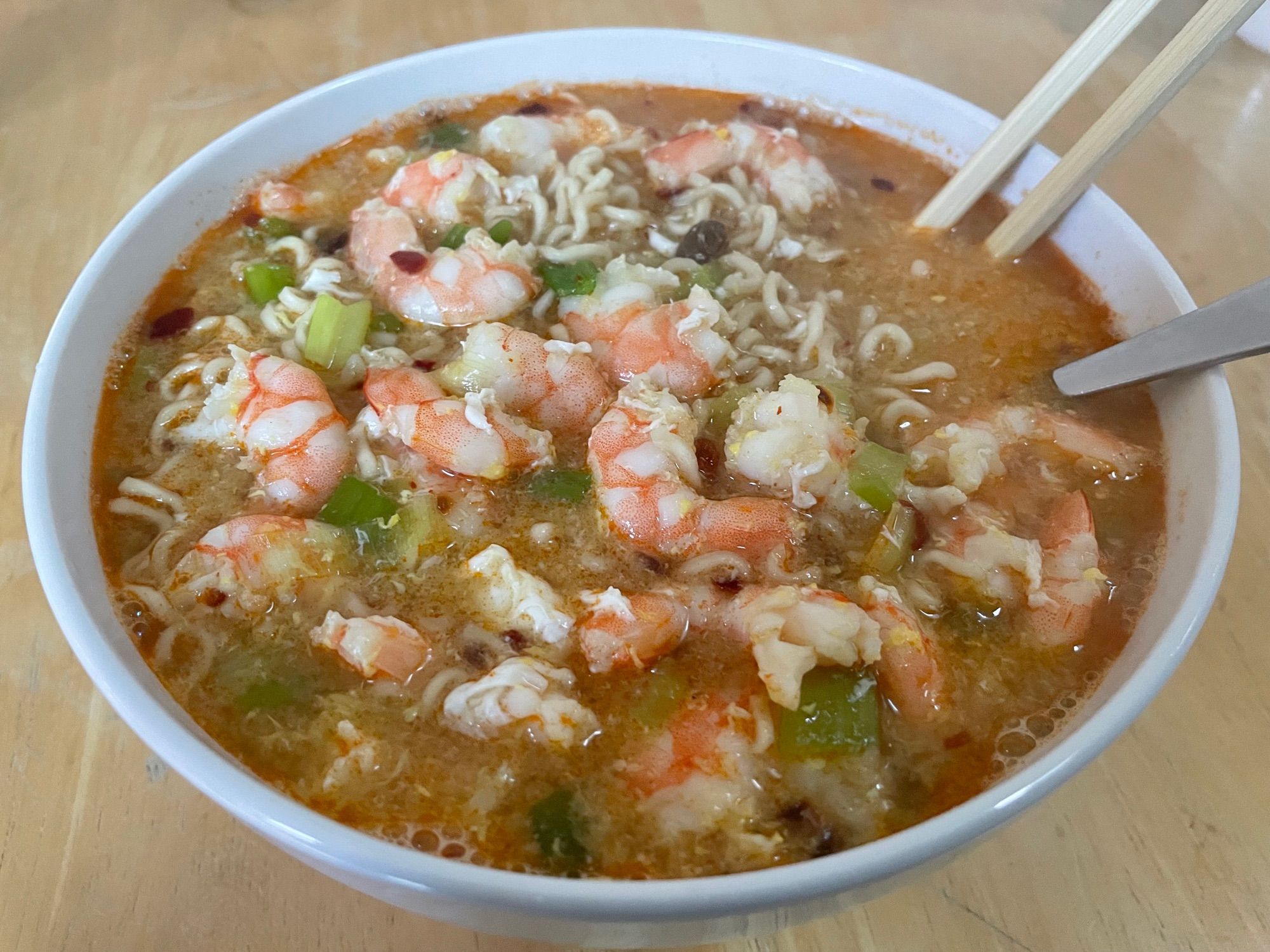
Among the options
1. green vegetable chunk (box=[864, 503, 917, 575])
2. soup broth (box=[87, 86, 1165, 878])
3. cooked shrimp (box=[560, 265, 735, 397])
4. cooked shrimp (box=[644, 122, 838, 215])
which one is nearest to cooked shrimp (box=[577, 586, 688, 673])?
soup broth (box=[87, 86, 1165, 878])

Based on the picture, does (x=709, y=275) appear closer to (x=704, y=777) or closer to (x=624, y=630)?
(x=624, y=630)

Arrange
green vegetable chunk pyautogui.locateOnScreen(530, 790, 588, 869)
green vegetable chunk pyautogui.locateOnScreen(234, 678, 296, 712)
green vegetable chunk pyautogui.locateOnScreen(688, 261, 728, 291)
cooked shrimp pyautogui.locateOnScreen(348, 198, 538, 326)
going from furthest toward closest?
green vegetable chunk pyautogui.locateOnScreen(688, 261, 728, 291) < cooked shrimp pyautogui.locateOnScreen(348, 198, 538, 326) < green vegetable chunk pyautogui.locateOnScreen(234, 678, 296, 712) < green vegetable chunk pyautogui.locateOnScreen(530, 790, 588, 869)

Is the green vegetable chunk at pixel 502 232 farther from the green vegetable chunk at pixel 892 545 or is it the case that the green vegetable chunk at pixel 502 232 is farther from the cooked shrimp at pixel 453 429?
the green vegetable chunk at pixel 892 545

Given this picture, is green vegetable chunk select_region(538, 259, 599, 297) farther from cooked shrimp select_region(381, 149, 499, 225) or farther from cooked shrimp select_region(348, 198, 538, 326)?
cooked shrimp select_region(381, 149, 499, 225)

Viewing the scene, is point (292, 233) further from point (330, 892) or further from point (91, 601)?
point (330, 892)

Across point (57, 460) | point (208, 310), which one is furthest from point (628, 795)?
point (208, 310)

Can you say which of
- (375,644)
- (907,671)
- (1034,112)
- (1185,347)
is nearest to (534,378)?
(375,644)

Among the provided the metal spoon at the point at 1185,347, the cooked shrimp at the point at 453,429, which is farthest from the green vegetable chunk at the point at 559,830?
the metal spoon at the point at 1185,347
